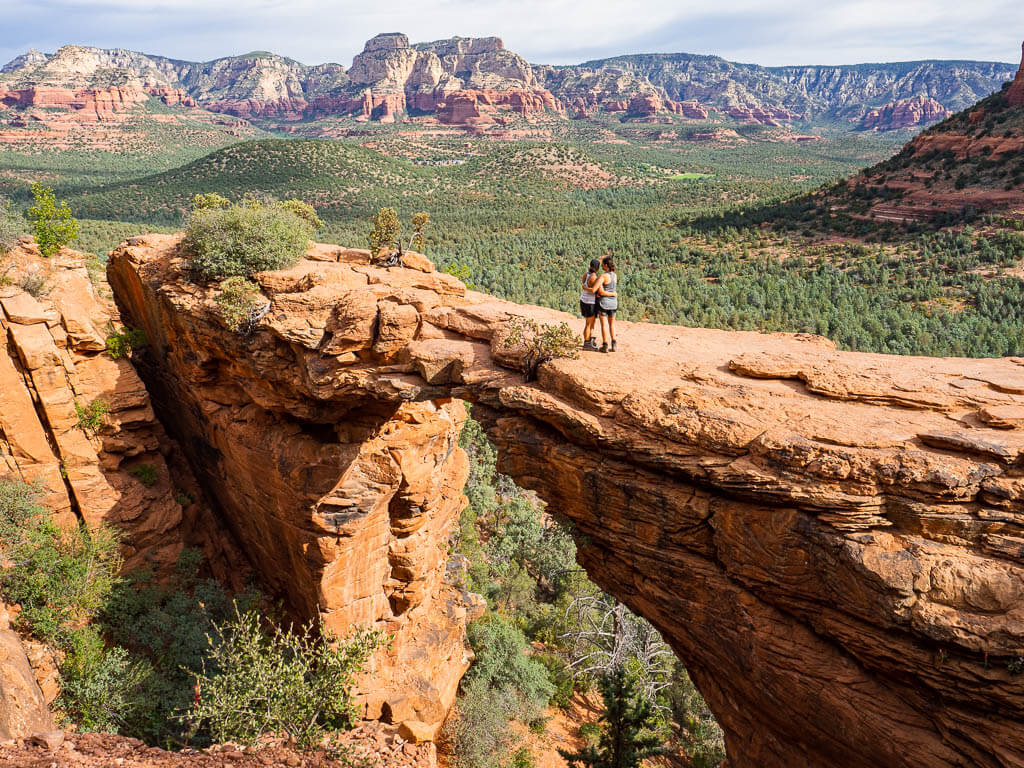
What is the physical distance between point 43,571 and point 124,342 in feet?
20.1

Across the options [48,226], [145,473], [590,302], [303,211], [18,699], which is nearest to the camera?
[18,699]

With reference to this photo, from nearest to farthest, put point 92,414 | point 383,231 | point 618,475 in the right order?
1. point 618,475
2. point 92,414
3. point 383,231

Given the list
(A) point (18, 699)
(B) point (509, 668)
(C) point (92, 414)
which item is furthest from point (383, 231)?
(B) point (509, 668)

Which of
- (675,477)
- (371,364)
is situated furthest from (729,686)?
(371,364)

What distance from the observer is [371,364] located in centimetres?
1159

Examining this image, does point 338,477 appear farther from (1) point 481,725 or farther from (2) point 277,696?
(1) point 481,725

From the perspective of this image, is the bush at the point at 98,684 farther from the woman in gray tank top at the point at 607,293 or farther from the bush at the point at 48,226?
the woman in gray tank top at the point at 607,293

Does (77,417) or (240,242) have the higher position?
(240,242)

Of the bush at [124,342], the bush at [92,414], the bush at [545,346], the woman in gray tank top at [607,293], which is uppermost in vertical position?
the woman in gray tank top at [607,293]

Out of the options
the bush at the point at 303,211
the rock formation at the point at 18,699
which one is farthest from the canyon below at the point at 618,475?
the rock formation at the point at 18,699

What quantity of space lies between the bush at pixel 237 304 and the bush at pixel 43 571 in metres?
6.47

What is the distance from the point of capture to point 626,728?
1372 cm

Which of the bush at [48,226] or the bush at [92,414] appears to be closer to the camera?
the bush at [92,414]

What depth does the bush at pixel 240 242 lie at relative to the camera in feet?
44.2
